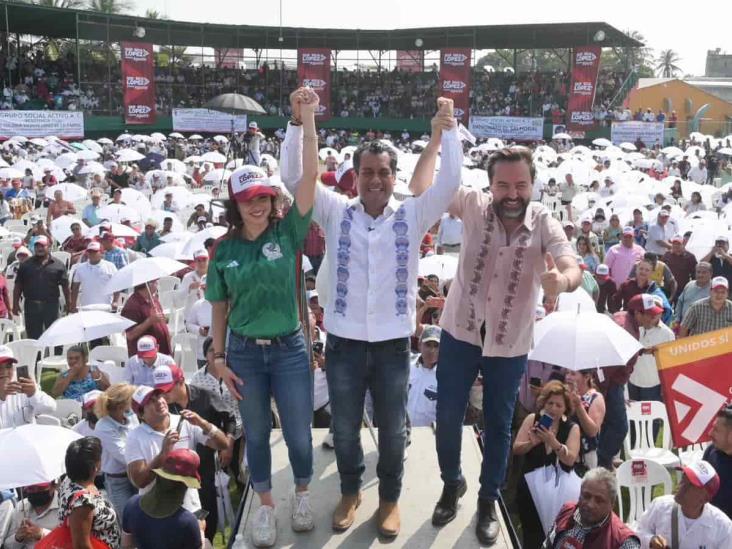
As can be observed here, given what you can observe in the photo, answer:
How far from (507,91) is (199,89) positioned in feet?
46.1

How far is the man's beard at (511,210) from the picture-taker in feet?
10.7

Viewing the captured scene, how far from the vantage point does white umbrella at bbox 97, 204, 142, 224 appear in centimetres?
1296

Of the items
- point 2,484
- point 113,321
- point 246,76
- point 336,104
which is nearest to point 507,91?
point 336,104

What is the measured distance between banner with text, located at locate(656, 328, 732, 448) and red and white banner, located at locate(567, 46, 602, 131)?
29625mm

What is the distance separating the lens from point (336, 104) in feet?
131

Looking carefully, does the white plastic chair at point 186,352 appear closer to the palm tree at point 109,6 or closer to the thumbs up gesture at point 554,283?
the thumbs up gesture at point 554,283

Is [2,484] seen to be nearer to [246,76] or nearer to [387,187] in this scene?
[387,187]

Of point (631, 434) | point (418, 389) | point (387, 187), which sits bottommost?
point (631, 434)

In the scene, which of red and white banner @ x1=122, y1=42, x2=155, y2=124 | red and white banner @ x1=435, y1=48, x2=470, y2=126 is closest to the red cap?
red and white banner @ x1=122, y1=42, x2=155, y2=124

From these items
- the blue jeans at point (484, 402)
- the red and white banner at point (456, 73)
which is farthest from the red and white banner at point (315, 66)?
the blue jeans at point (484, 402)

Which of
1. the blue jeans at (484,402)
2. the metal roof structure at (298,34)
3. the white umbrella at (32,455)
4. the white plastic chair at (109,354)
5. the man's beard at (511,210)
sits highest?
the metal roof structure at (298,34)

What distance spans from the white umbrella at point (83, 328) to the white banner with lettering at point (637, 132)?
26.9 meters

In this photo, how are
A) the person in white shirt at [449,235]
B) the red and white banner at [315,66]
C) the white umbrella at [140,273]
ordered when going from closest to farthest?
the white umbrella at [140,273] < the person in white shirt at [449,235] < the red and white banner at [315,66]

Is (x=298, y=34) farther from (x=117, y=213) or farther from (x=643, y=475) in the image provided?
(x=643, y=475)
